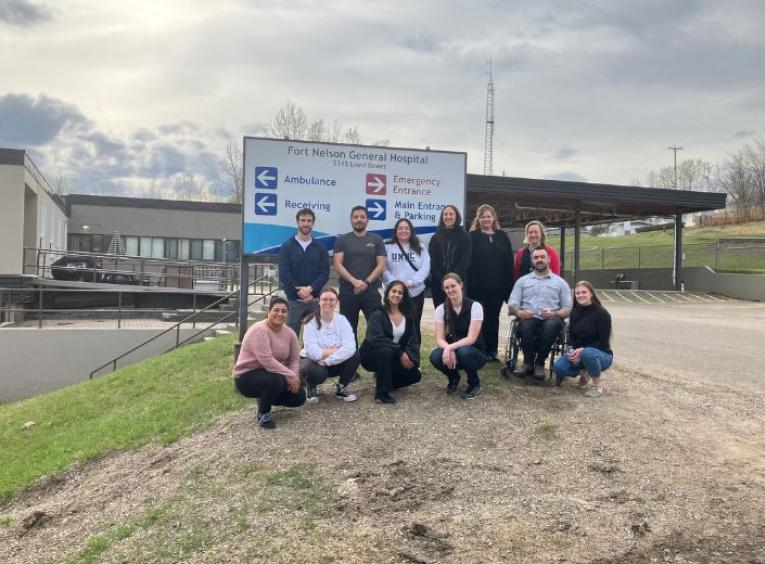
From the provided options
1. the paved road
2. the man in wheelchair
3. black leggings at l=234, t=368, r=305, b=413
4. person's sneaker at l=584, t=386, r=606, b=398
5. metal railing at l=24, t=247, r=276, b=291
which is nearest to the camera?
black leggings at l=234, t=368, r=305, b=413

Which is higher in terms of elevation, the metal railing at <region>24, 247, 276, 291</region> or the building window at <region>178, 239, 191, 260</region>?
the building window at <region>178, 239, 191, 260</region>

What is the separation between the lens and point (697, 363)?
9.02 meters

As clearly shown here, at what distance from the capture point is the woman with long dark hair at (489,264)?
710 cm

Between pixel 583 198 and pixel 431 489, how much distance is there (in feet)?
70.1

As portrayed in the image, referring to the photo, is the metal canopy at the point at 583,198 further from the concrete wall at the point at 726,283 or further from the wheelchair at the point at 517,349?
the wheelchair at the point at 517,349

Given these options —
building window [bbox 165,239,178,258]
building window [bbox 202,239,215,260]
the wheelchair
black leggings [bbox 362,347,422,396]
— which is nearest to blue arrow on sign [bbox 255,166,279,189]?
black leggings [bbox 362,347,422,396]

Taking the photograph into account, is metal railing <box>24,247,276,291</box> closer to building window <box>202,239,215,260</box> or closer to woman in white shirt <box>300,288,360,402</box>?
building window <box>202,239,215,260</box>

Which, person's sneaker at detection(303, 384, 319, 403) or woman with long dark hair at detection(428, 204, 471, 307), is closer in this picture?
person's sneaker at detection(303, 384, 319, 403)

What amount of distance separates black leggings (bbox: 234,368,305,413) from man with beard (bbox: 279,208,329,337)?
1.19 m

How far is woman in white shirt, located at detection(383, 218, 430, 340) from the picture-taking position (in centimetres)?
683

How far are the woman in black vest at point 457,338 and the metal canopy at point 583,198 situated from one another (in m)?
16.2

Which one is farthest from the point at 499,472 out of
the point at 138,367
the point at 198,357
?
the point at 138,367

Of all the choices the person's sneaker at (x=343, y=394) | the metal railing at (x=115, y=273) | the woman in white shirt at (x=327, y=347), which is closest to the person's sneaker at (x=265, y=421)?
the woman in white shirt at (x=327, y=347)

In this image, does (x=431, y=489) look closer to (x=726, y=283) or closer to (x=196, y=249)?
(x=726, y=283)
